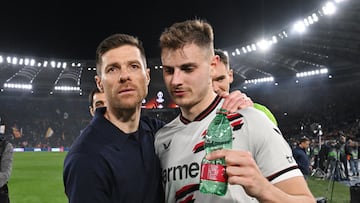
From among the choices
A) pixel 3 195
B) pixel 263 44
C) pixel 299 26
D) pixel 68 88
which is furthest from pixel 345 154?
pixel 68 88

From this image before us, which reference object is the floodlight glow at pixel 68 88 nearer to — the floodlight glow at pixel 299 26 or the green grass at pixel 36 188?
the floodlight glow at pixel 299 26

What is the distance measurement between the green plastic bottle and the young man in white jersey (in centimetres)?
23

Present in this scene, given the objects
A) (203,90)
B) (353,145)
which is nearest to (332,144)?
(353,145)

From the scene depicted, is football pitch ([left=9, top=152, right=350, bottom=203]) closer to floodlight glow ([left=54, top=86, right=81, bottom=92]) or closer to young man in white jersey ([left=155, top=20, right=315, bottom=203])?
young man in white jersey ([left=155, top=20, right=315, bottom=203])

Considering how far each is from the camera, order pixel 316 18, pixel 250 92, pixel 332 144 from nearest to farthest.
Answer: pixel 332 144 < pixel 316 18 < pixel 250 92

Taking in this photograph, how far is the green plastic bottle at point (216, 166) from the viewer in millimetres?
1657

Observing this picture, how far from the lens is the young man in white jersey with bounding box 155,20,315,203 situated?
2.03 metres

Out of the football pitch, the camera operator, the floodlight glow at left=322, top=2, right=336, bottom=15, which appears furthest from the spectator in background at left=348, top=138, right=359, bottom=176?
the floodlight glow at left=322, top=2, right=336, bottom=15

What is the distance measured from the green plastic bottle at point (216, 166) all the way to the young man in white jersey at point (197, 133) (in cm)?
23

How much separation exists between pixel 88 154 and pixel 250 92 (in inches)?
1726

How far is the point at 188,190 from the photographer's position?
7.47 ft

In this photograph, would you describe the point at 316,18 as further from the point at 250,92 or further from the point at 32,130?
the point at 32,130

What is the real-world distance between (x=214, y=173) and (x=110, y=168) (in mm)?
807

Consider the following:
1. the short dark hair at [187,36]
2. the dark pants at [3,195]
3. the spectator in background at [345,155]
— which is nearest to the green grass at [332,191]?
the spectator in background at [345,155]
